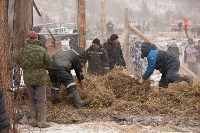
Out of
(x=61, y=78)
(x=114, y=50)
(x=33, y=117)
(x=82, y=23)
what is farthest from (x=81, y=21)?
(x=33, y=117)

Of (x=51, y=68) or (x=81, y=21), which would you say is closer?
(x=51, y=68)

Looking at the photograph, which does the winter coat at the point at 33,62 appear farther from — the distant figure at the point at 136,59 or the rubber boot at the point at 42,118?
the distant figure at the point at 136,59

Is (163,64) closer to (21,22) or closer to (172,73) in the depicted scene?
(172,73)

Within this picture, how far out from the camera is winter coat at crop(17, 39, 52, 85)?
6688 millimetres

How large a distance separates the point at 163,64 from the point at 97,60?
73.9 inches

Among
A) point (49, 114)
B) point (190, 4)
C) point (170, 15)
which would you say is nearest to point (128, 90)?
point (49, 114)

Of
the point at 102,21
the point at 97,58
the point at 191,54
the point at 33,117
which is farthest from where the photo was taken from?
the point at 191,54

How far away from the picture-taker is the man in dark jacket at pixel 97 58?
32.4 ft

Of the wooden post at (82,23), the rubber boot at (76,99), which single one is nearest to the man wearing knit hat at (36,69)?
the rubber boot at (76,99)

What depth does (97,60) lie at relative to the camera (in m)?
9.91

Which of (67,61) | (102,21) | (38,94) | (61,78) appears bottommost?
(38,94)

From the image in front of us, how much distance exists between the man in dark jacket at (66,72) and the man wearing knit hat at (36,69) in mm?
818

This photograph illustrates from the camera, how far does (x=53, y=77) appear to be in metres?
7.83

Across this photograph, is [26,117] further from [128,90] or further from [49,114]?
[128,90]
